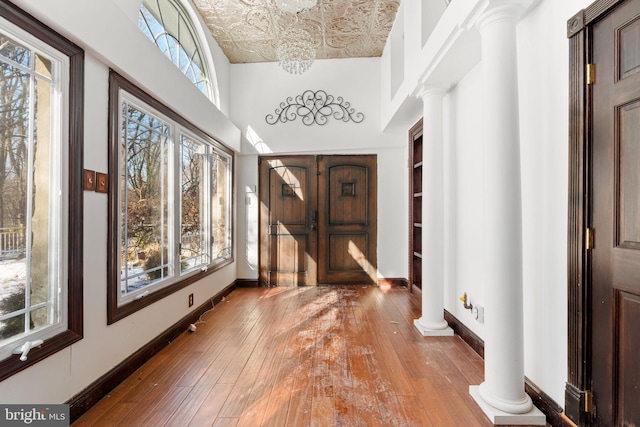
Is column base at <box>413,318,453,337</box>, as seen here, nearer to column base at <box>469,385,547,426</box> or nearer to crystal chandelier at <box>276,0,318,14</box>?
column base at <box>469,385,547,426</box>

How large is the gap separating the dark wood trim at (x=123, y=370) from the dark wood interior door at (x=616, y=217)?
2.67 m

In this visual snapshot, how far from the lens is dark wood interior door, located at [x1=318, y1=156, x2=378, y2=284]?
16.0ft

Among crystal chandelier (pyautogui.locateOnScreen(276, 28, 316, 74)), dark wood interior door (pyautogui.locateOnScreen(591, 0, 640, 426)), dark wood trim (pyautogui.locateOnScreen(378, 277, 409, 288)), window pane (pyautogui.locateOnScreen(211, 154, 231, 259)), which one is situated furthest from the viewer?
dark wood trim (pyautogui.locateOnScreen(378, 277, 409, 288))

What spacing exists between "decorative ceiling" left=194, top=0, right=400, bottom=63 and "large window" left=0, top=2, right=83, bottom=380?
94.1 inches

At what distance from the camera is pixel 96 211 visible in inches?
76.9

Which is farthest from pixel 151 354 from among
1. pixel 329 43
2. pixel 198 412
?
pixel 329 43

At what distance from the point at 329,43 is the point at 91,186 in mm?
3662

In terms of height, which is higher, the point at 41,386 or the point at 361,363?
the point at 41,386

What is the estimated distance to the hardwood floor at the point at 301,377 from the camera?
1.77 metres

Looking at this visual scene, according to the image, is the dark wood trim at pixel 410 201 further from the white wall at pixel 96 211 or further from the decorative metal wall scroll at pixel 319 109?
the white wall at pixel 96 211

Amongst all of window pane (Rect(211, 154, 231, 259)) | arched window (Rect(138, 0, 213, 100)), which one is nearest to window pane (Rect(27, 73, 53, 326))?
arched window (Rect(138, 0, 213, 100))

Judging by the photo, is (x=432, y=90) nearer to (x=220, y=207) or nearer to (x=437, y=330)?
(x=437, y=330)

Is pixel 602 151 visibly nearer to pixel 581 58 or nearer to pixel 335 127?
pixel 581 58

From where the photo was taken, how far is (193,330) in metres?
3.07
